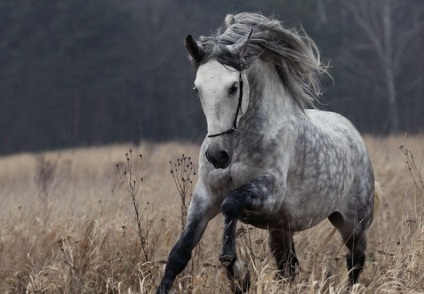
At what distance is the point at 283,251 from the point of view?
6766mm

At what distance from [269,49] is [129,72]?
93.1 ft

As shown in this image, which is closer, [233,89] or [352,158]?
[233,89]

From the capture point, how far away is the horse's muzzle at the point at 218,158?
16.7 feet

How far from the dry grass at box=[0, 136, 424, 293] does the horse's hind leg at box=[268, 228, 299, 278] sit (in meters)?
0.11

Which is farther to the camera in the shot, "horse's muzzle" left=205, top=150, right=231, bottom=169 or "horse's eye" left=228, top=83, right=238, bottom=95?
"horse's eye" left=228, top=83, right=238, bottom=95

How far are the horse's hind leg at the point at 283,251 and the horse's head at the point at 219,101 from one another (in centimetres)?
148

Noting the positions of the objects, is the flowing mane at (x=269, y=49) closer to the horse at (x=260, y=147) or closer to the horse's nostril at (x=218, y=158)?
the horse at (x=260, y=147)

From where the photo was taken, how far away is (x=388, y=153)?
554 inches

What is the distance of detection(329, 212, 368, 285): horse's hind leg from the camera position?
701 centimetres

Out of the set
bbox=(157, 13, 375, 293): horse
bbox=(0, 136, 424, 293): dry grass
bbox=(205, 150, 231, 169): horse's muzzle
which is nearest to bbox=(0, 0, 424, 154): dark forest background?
bbox=(0, 136, 424, 293): dry grass

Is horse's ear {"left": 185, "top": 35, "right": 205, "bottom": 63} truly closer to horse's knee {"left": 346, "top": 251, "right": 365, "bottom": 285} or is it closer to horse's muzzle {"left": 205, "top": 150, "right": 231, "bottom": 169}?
horse's muzzle {"left": 205, "top": 150, "right": 231, "bottom": 169}

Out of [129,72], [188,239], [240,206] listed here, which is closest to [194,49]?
[240,206]

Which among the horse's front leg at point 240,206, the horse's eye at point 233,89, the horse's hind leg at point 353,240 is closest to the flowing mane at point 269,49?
the horse's eye at point 233,89

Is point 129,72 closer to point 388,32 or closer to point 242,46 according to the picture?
point 388,32
